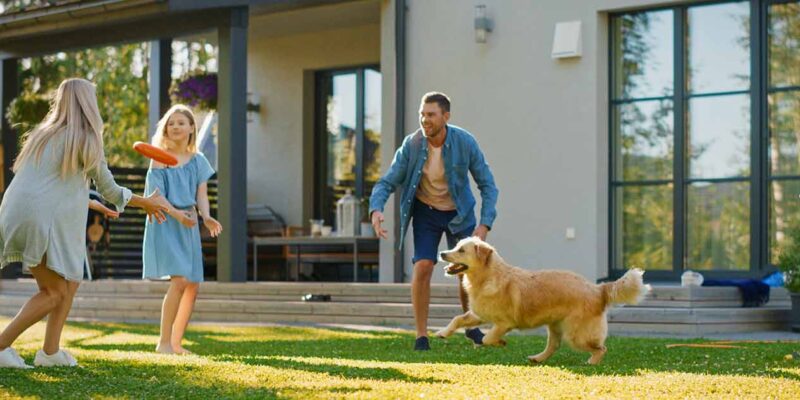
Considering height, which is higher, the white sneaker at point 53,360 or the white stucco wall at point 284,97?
the white stucco wall at point 284,97

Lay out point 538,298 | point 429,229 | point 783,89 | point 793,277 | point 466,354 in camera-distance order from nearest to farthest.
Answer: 1. point 538,298
2. point 466,354
3. point 429,229
4. point 793,277
5. point 783,89

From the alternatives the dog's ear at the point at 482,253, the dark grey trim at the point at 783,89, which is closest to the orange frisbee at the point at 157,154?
the dog's ear at the point at 482,253

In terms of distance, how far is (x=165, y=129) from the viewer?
7641 mm

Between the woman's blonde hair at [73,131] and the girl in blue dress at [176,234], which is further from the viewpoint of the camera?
the girl in blue dress at [176,234]

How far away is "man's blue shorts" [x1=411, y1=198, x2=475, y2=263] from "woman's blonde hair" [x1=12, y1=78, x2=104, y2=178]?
2698 millimetres

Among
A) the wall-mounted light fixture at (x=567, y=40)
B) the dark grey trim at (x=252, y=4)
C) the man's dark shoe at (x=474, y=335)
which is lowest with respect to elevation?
the man's dark shoe at (x=474, y=335)

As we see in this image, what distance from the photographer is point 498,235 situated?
39.9 ft

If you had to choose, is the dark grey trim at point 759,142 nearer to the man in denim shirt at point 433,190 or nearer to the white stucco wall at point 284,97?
the man in denim shirt at point 433,190

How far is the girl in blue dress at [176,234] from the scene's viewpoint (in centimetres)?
753

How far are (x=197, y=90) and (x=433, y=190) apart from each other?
7.69 meters

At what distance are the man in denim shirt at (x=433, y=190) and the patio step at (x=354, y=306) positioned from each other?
2.42 metres

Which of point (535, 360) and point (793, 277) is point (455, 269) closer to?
point (535, 360)

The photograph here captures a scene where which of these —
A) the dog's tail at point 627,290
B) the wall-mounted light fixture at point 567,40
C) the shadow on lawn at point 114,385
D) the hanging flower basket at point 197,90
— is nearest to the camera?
the shadow on lawn at point 114,385

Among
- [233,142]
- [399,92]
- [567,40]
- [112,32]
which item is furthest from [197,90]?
[567,40]
